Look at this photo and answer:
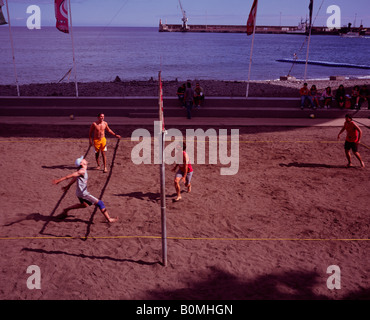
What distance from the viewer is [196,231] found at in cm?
766

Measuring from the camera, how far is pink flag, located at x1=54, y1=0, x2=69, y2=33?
16969 millimetres

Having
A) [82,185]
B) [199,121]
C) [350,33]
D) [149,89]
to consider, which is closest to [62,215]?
[82,185]

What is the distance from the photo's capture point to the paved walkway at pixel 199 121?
651 inches

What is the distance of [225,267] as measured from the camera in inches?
251

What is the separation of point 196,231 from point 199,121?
395 inches

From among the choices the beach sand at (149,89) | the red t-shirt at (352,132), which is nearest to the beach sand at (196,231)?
the red t-shirt at (352,132)

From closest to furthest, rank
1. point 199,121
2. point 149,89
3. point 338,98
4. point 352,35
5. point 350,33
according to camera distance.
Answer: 1. point 199,121
2. point 338,98
3. point 149,89
4. point 352,35
5. point 350,33

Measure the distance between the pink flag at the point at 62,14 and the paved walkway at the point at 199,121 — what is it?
4806 mm

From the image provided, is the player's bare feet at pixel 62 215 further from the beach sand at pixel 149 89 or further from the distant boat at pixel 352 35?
the distant boat at pixel 352 35

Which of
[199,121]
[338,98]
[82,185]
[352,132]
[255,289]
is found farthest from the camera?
[338,98]

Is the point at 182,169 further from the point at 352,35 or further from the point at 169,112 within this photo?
the point at 352,35

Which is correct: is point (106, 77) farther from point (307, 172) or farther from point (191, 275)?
point (191, 275)

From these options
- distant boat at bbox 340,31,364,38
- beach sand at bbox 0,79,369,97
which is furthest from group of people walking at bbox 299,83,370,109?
distant boat at bbox 340,31,364,38
